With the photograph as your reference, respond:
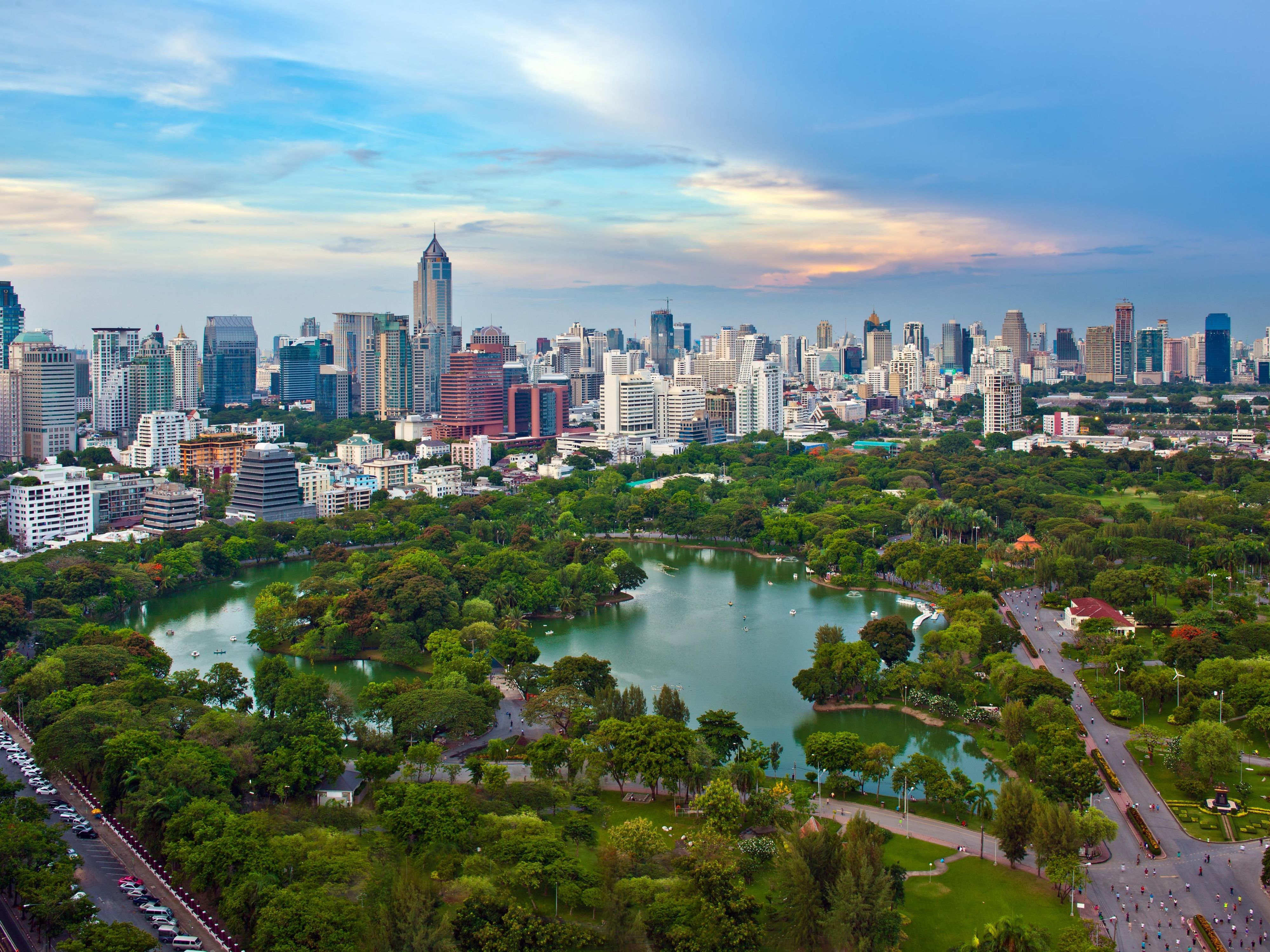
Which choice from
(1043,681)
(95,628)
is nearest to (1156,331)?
(1043,681)

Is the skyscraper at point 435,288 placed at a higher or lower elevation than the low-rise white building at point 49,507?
higher

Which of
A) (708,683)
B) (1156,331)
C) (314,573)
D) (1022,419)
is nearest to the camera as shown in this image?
(708,683)

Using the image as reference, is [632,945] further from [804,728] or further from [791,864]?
[804,728]

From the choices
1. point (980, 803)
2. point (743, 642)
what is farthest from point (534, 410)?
point (980, 803)

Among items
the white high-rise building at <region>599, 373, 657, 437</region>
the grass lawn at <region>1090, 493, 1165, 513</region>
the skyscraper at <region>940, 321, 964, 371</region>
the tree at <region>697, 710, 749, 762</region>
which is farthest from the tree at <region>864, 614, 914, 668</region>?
the skyscraper at <region>940, 321, 964, 371</region>

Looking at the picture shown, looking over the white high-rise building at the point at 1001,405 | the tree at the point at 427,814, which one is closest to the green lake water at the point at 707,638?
the tree at the point at 427,814

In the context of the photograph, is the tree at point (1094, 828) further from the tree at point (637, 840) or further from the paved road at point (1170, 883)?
the tree at point (637, 840)

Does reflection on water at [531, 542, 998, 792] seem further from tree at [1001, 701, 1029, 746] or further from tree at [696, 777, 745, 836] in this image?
tree at [696, 777, 745, 836]
